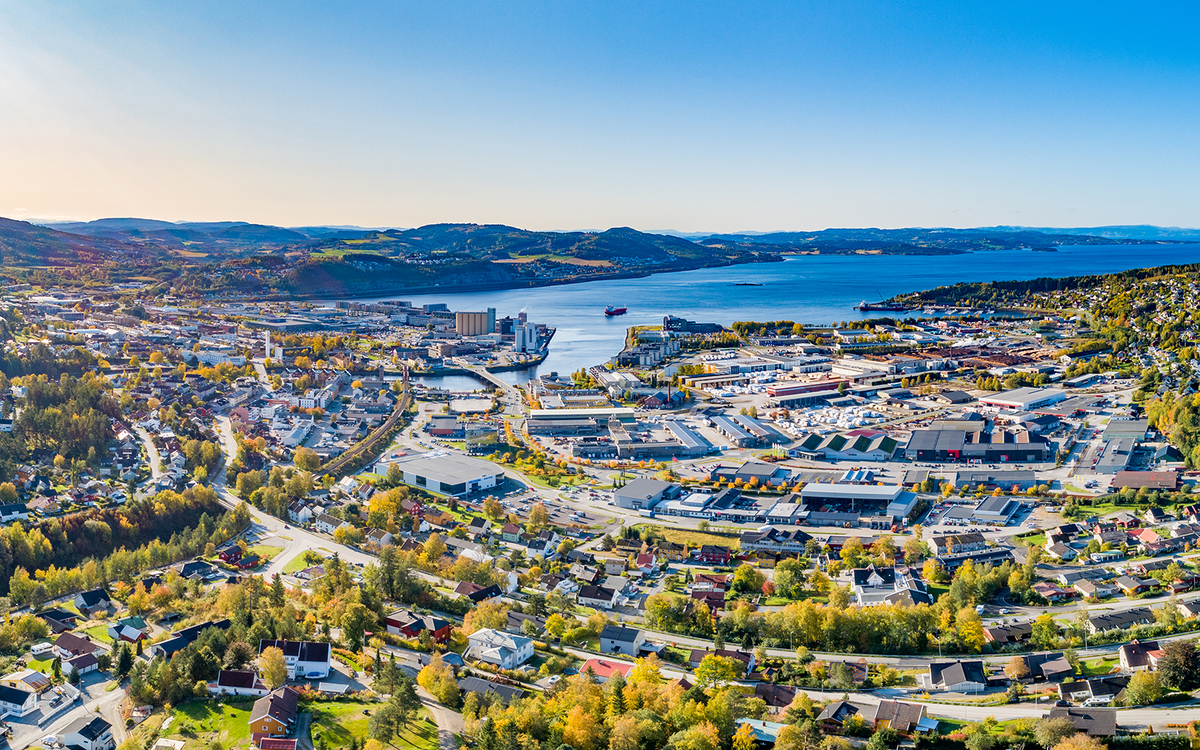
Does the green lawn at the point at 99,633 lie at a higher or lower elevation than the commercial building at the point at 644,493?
lower

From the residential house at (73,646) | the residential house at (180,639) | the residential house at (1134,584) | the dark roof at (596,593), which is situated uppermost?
the residential house at (1134,584)

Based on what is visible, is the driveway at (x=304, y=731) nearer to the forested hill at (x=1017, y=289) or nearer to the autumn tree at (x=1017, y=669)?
the autumn tree at (x=1017, y=669)

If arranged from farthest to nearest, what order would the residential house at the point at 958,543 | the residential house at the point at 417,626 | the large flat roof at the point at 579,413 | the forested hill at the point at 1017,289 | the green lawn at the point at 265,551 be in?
the forested hill at the point at 1017,289 → the large flat roof at the point at 579,413 → the green lawn at the point at 265,551 → the residential house at the point at 958,543 → the residential house at the point at 417,626

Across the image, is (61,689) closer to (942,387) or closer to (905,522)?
(905,522)

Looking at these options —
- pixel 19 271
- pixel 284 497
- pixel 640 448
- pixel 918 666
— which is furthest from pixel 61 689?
pixel 19 271

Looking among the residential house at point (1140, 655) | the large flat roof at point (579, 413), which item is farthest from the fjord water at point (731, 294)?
the residential house at point (1140, 655)

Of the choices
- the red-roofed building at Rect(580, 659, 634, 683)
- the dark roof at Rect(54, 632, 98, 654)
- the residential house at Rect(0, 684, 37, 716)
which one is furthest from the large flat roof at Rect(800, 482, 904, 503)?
the residential house at Rect(0, 684, 37, 716)

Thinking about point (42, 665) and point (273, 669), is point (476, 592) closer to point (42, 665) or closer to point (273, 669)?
point (273, 669)
